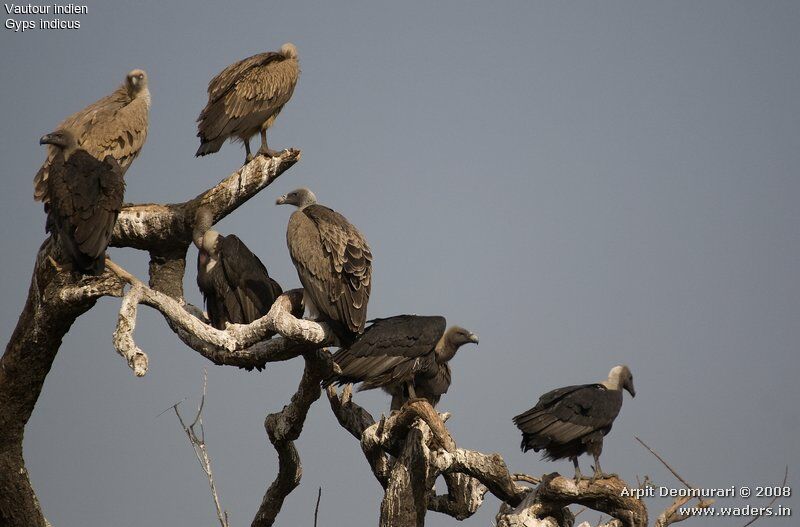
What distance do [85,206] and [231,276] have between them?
1.29 metres

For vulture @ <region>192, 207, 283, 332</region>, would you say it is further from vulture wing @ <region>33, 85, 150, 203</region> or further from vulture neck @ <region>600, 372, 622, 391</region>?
vulture neck @ <region>600, 372, 622, 391</region>

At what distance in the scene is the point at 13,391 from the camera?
7055 mm

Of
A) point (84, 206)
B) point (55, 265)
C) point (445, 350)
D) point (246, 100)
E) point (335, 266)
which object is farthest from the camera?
point (246, 100)

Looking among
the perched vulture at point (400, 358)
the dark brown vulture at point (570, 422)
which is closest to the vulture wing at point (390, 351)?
the perched vulture at point (400, 358)

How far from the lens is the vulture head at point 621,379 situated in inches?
344

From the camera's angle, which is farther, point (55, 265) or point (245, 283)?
point (245, 283)

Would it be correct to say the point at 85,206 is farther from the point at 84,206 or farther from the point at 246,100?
the point at 246,100

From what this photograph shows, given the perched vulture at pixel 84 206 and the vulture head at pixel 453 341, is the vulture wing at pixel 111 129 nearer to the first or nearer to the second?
the perched vulture at pixel 84 206

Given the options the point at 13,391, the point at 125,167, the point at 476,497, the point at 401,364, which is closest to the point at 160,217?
the point at 125,167

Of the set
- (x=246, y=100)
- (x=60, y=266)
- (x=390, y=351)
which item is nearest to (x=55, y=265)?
(x=60, y=266)

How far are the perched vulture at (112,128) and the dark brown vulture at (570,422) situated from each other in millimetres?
3657

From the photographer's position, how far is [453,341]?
852 centimetres

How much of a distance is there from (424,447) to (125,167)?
10.9ft

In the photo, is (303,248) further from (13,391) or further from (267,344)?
(13,391)
